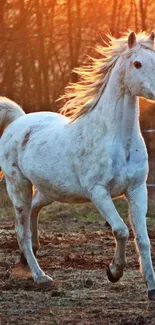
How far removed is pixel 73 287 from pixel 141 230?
2.56 ft

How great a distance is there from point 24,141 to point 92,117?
1042 mm

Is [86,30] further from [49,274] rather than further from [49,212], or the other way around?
[49,274]

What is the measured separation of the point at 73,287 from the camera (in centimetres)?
613

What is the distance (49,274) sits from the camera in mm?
6895

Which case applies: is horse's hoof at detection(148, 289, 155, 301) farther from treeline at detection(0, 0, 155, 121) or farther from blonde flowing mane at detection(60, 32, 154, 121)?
treeline at detection(0, 0, 155, 121)

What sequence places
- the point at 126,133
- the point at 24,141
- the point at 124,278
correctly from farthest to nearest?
the point at 24,141 → the point at 124,278 → the point at 126,133

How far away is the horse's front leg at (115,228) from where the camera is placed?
223 inches

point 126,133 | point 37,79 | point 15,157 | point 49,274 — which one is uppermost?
point 126,133

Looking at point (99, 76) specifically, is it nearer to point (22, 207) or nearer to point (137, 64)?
point (137, 64)

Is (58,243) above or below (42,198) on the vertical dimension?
below

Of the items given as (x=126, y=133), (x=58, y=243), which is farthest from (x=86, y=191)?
(x=58, y=243)

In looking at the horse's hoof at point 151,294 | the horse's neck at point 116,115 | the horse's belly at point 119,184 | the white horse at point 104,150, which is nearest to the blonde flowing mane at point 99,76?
the white horse at point 104,150

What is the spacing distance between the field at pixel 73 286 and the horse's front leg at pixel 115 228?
0.17 meters

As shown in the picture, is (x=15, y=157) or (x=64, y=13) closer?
(x=15, y=157)
